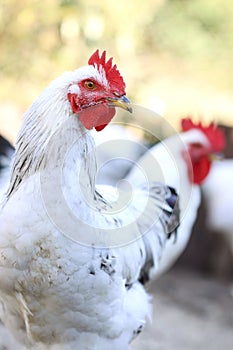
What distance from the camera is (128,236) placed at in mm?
1989

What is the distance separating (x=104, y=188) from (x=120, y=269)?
272 mm

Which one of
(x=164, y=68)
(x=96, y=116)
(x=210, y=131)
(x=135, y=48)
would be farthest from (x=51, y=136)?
(x=164, y=68)

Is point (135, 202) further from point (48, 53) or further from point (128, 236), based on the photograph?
point (48, 53)

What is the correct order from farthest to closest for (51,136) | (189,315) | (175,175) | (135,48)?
(135,48) → (189,315) → (175,175) → (51,136)

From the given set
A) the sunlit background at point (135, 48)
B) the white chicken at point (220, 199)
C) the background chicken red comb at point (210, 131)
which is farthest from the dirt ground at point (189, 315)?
the sunlit background at point (135, 48)

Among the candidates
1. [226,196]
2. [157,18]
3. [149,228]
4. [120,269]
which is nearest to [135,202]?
[149,228]

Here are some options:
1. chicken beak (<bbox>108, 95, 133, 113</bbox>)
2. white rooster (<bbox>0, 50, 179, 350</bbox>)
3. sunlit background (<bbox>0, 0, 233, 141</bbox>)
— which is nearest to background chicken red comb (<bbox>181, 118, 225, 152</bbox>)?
sunlit background (<bbox>0, 0, 233, 141</bbox>)

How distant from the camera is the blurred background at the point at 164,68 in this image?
3449 millimetres

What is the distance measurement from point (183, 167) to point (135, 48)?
2308mm

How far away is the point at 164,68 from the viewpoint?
5.73m

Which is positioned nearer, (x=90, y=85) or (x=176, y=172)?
(x=90, y=85)

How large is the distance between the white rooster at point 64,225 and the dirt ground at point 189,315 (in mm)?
1206

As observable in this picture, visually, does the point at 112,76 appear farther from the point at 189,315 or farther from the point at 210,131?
the point at 189,315

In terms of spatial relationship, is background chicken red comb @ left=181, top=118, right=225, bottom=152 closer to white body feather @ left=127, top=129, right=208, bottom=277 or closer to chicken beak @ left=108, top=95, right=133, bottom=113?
white body feather @ left=127, top=129, right=208, bottom=277
